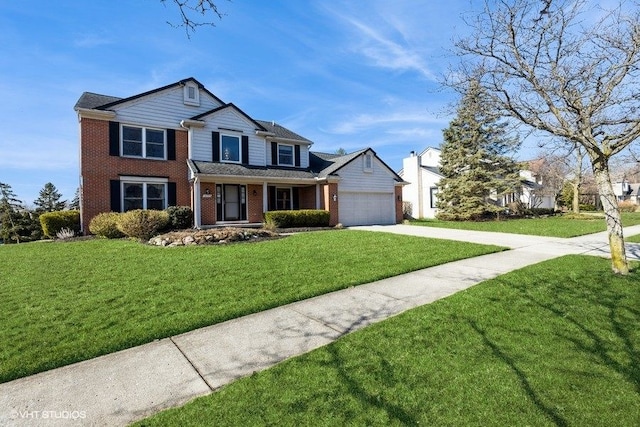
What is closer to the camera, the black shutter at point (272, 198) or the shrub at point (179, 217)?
the shrub at point (179, 217)

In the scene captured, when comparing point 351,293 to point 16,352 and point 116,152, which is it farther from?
point 116,152

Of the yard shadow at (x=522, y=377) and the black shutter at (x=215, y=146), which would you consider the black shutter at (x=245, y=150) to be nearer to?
the black shutter at (x=215, y=146)

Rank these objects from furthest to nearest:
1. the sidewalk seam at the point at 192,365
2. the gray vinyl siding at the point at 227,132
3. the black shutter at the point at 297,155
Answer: the black shutter at the point at 297,155, the gray vinyl siding at the point at 227,132, the sidewalk seam at the point at 192,365

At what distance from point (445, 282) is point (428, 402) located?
3.81m

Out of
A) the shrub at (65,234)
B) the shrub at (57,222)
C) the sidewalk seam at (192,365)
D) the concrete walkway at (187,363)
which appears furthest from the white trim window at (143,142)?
the sidewalk seam at (192,365)

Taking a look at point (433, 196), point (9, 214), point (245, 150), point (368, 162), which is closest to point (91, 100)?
point (245, 150)

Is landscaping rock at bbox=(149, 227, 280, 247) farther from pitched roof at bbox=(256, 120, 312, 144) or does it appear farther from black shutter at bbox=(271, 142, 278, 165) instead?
pitched roof at bbox=(256, 120, 312, 144)

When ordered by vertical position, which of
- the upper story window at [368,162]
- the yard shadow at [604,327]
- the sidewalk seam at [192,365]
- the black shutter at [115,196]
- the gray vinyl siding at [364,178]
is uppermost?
the upper story window at [368,162]

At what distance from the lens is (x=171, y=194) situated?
52.4 ft

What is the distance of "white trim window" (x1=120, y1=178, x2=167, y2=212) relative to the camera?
15079mm

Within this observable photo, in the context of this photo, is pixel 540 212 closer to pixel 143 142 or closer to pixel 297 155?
pixel 297 155

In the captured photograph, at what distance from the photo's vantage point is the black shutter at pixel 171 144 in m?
16.1

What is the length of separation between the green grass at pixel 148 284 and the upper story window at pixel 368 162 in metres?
10.1

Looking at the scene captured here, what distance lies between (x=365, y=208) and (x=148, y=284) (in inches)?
621
